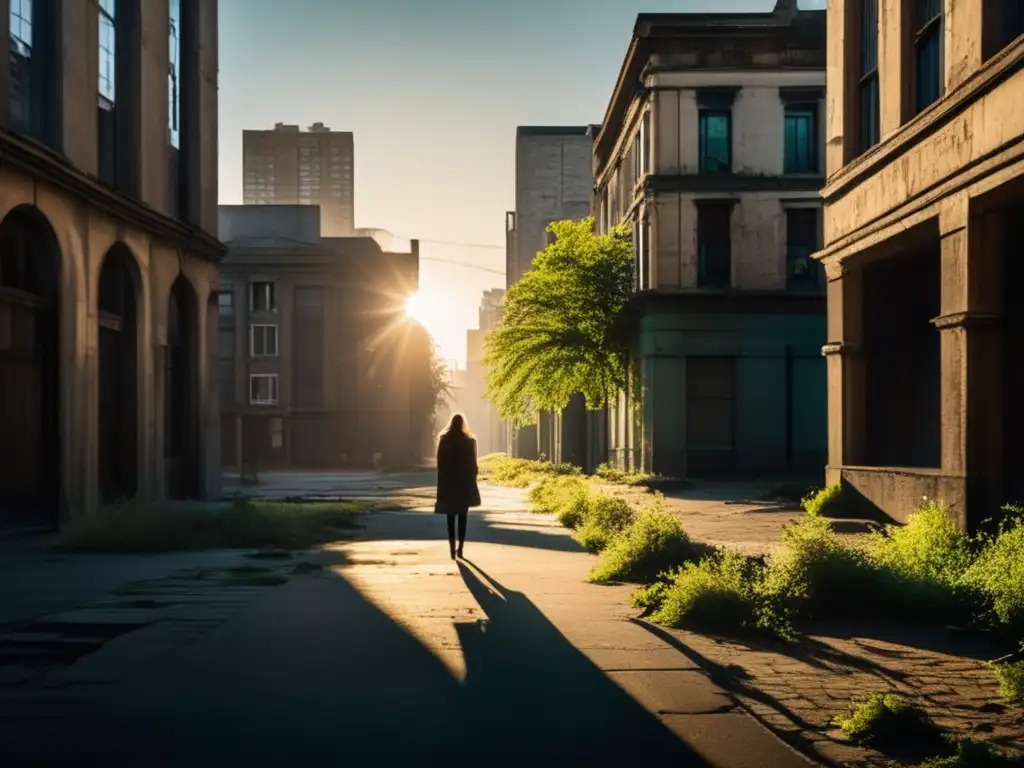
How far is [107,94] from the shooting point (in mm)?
21359

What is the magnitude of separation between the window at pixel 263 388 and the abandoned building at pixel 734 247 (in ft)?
100

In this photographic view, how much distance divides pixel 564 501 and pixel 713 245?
15284mm

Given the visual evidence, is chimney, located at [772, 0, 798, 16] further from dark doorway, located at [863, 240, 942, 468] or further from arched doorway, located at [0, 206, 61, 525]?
arched doorway, located at [0, 206, 61, 525]

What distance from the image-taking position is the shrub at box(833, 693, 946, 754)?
5.56 m

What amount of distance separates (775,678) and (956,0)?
1021 centimetres

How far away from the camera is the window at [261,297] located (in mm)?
60812

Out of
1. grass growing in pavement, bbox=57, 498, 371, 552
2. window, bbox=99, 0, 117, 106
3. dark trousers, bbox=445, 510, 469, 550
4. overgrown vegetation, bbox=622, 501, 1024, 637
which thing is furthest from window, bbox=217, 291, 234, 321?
overgrown vegetation, bbox=622, 501, 1024, 637

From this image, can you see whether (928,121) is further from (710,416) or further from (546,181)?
(546,181)

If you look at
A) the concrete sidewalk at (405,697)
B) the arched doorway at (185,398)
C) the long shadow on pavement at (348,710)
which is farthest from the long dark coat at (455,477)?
the arched doorway at (185,398)

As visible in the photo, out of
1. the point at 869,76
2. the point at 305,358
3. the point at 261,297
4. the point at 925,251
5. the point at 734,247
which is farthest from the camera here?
the point at 305,358

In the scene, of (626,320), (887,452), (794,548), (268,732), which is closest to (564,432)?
(626,320)

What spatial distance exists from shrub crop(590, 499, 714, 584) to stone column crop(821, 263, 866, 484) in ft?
25.2

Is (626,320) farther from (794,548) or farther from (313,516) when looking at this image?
(794,548)

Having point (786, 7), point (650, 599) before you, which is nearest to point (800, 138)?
point (786, 7)
